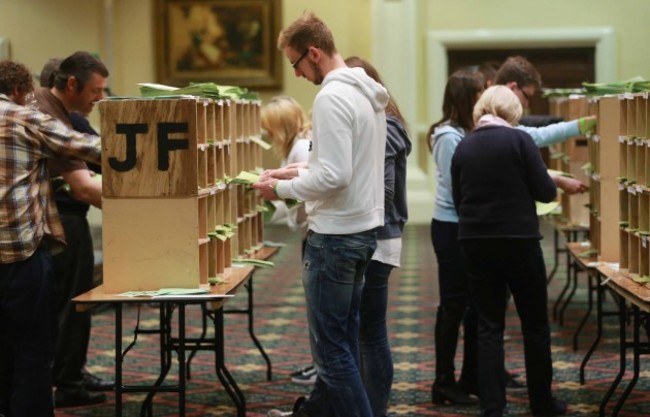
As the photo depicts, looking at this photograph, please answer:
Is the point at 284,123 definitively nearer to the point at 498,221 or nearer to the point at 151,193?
the point at 498,221

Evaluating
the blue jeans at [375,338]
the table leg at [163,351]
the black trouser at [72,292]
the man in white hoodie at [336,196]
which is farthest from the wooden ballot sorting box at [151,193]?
the black trouser at [72,292]

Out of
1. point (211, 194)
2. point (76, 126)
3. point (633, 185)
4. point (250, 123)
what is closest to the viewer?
point (211, 194)

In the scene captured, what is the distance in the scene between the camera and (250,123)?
20.0ft

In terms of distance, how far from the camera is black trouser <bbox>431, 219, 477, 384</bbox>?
557 centimetres

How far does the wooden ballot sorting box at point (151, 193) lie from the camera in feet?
14.5

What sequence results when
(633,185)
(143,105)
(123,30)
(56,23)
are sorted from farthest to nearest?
1. (123,30)
2. (56,23)
3. (633,185)
4. (143,105)

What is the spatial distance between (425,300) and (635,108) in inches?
156

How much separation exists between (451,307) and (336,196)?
1762 millimetres

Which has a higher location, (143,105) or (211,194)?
(143,105)

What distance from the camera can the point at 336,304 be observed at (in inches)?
161

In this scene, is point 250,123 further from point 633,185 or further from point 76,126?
point 633,185

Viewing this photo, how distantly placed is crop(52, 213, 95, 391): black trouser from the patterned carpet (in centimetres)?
22

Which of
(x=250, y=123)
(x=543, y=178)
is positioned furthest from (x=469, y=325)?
(x=250, y=123)

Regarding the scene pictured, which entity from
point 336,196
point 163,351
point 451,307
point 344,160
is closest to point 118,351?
point 163,351
